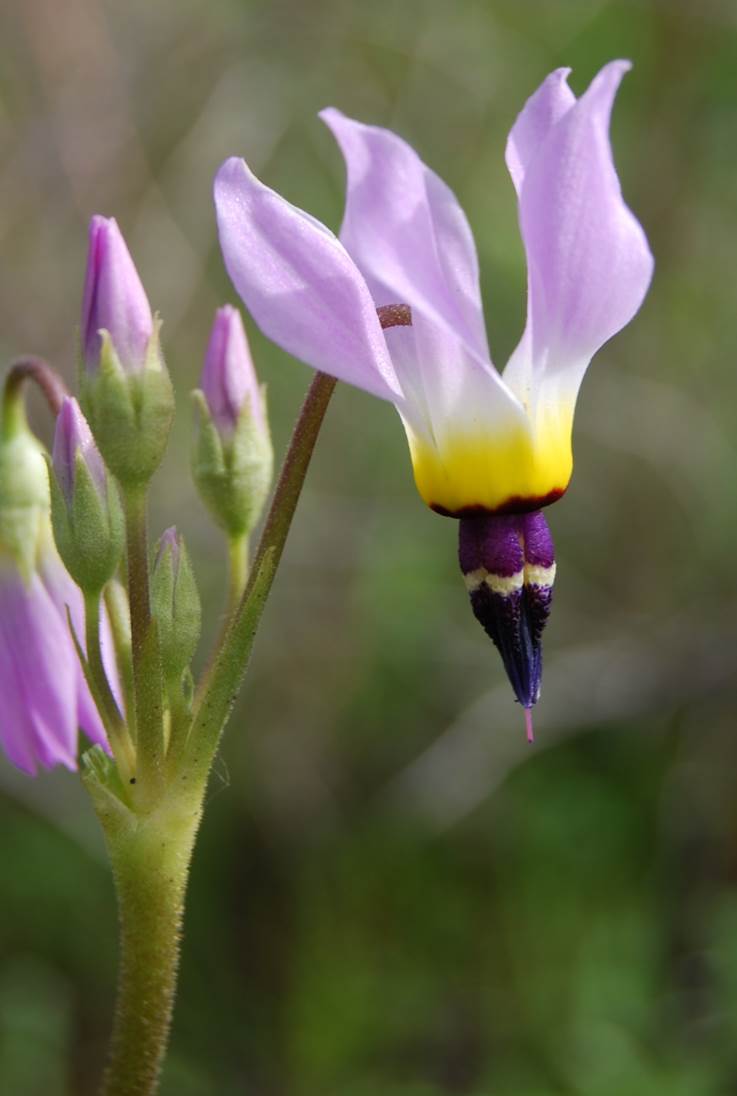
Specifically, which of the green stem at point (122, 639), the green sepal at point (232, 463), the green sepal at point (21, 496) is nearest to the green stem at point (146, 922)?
the green stem at point (122, 639)

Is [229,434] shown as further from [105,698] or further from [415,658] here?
[415,658]

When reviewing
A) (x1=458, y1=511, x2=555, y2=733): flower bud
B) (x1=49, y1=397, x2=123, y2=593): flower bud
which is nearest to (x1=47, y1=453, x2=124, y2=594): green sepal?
(x1=49, y1=397, x2=123, y2=593): flower bud

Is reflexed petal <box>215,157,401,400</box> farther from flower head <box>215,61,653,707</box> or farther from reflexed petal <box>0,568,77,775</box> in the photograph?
reflexed petal <box>0,568,77,775</box>

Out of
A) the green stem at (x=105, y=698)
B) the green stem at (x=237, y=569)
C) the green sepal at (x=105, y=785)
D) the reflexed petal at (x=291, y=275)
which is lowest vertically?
the green sepal at (x=105, y=785)

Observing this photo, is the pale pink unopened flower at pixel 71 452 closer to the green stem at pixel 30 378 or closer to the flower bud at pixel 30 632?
the green stem at pixel 30 378

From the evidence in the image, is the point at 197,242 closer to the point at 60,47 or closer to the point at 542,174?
the point at 60,47

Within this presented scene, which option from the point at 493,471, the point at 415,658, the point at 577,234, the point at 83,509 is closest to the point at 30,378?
the point at 83,509

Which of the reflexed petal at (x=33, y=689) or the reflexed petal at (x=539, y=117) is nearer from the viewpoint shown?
the reflexed petal at (x=539, y=117)
